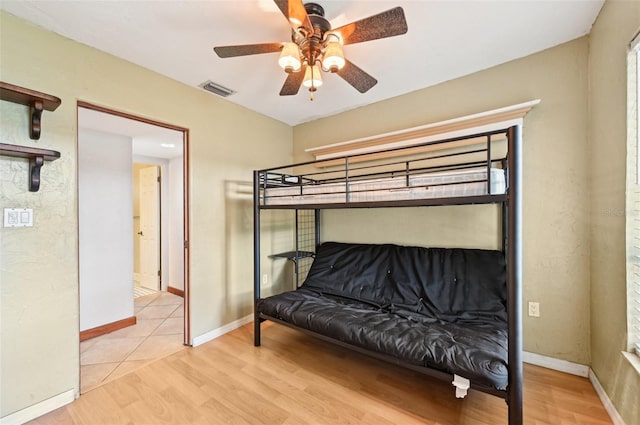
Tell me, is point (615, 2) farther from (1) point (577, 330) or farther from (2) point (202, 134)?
(2) point (202, 134)

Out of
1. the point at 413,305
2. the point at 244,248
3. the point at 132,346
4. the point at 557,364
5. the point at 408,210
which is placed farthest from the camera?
the point at 244,248

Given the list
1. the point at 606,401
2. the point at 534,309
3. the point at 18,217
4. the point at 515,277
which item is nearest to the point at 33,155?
the point at 18,217

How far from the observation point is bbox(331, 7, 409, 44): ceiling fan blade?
48.2 inches

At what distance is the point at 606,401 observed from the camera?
1.57 metres

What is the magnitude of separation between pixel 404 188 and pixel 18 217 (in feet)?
7.64

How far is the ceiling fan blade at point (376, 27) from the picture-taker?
1225 millimetres

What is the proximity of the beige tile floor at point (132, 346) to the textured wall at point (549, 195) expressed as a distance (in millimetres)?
2739

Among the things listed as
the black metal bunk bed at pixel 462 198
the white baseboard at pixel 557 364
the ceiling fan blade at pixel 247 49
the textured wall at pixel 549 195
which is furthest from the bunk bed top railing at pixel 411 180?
the white baseboard at pixel 557 364

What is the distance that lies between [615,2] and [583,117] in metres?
0.68

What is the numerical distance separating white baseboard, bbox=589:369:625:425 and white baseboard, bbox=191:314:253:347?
9.23 feet

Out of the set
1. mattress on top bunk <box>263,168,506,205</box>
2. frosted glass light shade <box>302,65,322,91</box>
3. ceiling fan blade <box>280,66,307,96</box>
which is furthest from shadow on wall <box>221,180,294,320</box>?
frosted glass light shade <box>302,65,322,91</box>

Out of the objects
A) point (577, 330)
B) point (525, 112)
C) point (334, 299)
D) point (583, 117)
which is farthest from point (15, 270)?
point (583, 117)

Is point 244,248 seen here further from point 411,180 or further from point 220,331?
point 411,180

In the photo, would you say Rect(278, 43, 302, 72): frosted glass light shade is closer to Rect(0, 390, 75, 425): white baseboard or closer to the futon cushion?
the futon cushion
